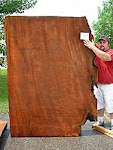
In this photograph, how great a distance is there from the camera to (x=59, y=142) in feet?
14.9

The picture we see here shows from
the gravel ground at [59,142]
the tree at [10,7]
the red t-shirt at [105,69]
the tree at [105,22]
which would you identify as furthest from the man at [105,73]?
the tree at [105,22]

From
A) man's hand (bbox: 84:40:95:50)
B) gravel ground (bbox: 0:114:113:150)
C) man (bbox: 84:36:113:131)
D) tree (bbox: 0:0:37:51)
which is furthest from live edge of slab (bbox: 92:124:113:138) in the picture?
tree (bbox: 0:0:37:51)

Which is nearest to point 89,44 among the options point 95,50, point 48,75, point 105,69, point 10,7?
point 95,50

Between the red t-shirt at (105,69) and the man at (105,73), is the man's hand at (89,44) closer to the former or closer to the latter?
the man at (105,73)

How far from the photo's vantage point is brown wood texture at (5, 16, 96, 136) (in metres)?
4.75

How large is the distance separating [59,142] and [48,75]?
100 cm

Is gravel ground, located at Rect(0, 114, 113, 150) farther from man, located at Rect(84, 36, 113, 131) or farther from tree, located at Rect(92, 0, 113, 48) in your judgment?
tree, located at Rect(92, 0, 113, 48)

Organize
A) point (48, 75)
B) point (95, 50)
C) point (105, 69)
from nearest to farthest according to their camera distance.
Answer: point (95, 50)
point (48, 75)
point (105, 69)

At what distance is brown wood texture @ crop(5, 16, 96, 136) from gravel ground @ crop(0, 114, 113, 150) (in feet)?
0.52

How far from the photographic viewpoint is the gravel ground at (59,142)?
4258 millimetres

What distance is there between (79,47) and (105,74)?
0.63m

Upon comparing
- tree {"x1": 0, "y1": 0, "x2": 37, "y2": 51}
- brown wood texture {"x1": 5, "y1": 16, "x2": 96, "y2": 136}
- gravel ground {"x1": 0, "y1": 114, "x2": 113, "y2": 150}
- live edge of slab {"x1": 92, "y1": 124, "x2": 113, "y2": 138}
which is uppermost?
tree {"x1": 0, "y1": 0, "x2": 37, "y2": 51}

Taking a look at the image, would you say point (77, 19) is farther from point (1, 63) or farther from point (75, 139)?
point (1, 63)

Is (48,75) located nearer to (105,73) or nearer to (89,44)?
(89,44)
